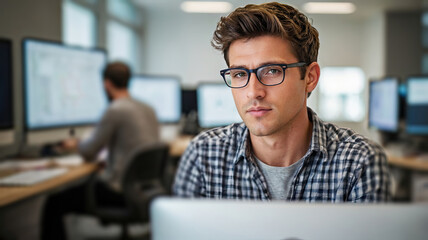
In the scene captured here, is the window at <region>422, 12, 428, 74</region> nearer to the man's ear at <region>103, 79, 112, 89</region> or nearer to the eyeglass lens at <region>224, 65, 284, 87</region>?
the man's ear at <region>103, 79, 112, 89</region>

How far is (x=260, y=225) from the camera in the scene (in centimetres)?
56

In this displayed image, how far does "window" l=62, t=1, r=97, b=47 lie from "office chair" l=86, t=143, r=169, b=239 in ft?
5.77

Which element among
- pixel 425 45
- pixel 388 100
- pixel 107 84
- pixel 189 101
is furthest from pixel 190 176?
pixel 425 45

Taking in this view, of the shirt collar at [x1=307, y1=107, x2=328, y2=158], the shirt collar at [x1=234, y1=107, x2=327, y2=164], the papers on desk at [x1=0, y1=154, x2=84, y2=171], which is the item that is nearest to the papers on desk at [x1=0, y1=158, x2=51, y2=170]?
the papers on desk at [x1=0, y1=154, x2=84, y2=171]

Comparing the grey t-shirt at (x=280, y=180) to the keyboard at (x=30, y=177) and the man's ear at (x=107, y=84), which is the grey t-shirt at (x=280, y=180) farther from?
the man's ear at (x=107, y=84)

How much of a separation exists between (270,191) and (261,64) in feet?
0.86

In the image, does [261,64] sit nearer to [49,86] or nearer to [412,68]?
[49,86]

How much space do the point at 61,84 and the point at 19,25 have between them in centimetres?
51

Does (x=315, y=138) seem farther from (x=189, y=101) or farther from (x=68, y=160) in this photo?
(x=189, y=101)

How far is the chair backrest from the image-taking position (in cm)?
210

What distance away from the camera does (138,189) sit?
7.18 feet

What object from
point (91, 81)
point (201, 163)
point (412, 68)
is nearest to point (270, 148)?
point (201, 163)

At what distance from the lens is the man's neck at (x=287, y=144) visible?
87 cm

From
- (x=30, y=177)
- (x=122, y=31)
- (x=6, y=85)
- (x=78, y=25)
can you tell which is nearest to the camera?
(x=30, y=177)
